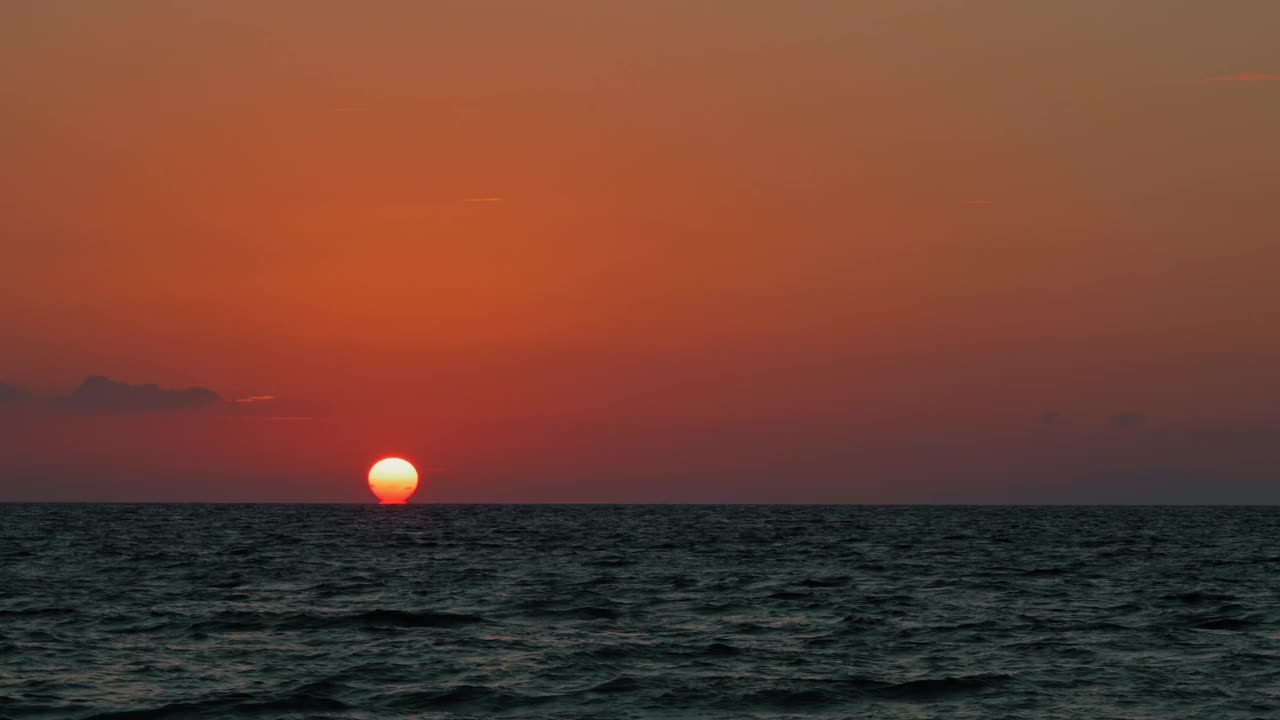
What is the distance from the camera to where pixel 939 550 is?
79.8 m

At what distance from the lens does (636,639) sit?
34.0 meters

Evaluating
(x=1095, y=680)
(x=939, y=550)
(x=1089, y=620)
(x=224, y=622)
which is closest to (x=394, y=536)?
(x=939, y=550)

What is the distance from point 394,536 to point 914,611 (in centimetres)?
6837

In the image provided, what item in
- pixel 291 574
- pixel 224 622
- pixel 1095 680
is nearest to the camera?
pixel 1095 680

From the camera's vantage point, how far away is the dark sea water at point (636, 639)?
26000 millimetres

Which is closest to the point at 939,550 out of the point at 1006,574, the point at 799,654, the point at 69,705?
the point at 1006,574

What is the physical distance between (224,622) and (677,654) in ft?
46.6

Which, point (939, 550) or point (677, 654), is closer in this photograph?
point (677, 654)

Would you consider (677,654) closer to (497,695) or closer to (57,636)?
(497,695)

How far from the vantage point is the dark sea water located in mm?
26000

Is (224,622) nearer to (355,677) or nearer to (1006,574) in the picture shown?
(355,677)

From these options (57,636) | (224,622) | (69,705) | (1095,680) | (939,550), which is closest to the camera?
(69,705)

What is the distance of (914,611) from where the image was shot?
40.9m

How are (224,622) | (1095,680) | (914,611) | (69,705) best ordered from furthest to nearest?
(914,611), (224,622), (1095,680), (69,705)
